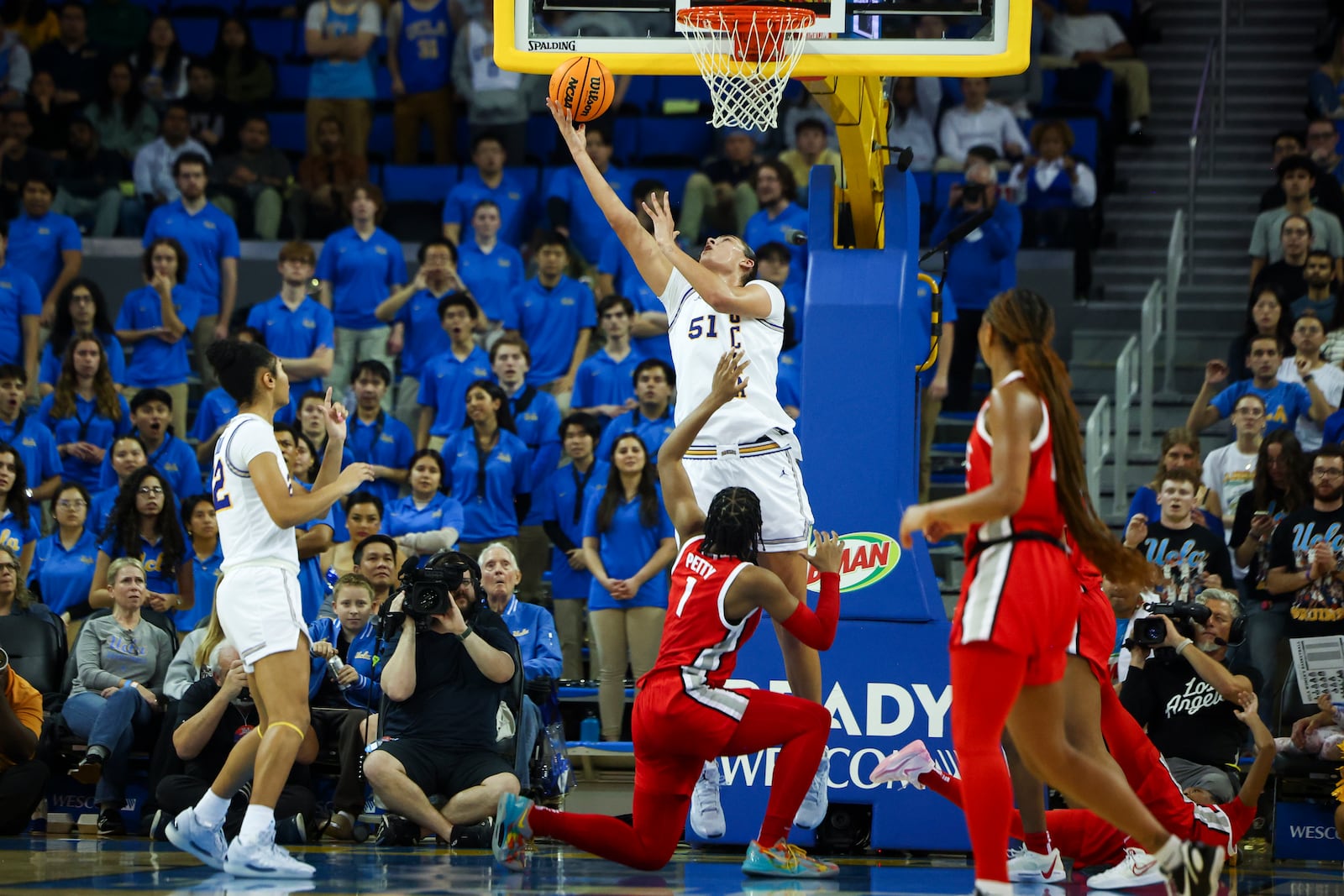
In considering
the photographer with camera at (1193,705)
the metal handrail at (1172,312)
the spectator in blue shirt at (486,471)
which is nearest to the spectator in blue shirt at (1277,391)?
the metal handrail at (1172,312)

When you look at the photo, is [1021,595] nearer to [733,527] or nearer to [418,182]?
[733,527]

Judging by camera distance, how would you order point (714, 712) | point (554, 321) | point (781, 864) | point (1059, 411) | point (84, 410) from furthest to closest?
point (554, 321)
point (84, 410)
point (781, 864)
point (714, 712)
point (1059, 411)

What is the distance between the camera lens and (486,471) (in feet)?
39.4

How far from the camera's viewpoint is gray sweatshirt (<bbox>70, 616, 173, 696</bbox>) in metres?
9.91

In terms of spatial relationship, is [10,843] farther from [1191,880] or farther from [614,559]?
[1191,880]

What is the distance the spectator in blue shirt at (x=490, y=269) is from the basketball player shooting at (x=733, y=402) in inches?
256

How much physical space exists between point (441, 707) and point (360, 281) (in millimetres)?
6431

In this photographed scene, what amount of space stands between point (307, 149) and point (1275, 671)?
34.7 ft

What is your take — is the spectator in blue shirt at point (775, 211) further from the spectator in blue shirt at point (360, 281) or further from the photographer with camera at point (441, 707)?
the photographer with camera at point (441, 707)

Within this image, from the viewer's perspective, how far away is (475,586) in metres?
8.84

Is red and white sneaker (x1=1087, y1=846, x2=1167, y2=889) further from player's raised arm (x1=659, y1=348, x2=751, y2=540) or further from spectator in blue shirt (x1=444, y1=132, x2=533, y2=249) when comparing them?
spectator in blue shirt (x1=444, y1=132, x2=533, y2=249)

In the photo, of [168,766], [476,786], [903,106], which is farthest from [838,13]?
[903,106]

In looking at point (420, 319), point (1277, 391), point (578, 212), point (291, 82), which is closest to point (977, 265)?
point (1277, 391)

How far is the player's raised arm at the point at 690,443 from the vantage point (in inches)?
283
